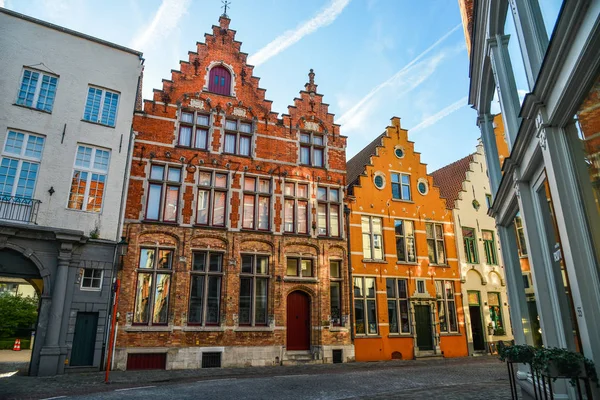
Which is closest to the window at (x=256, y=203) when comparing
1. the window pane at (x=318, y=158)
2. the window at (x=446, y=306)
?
the window pane at (x=318, y=158)

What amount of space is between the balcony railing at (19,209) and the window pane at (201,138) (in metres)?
6.09

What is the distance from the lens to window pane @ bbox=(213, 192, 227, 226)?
1586 cm

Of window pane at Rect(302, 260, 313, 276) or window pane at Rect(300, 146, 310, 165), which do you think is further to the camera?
window pane at Rect(300, 146, 310, 165)

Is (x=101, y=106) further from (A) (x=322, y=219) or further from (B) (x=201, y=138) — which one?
(A) (x=322, y=219)

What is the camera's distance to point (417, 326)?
1794 centimetres

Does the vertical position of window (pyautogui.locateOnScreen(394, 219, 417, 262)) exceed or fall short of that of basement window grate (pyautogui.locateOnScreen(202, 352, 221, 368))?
it exceeds it

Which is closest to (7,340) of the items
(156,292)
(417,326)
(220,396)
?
(156,292)

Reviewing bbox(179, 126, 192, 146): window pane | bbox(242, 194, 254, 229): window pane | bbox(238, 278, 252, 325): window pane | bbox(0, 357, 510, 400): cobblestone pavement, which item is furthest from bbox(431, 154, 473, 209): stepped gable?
bbox(179, 126, 192, 146): window pane

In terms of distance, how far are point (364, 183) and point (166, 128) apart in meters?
A: 9.30

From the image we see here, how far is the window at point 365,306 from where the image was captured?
17031 mm

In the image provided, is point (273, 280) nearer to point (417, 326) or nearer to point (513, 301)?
point (417, 326)

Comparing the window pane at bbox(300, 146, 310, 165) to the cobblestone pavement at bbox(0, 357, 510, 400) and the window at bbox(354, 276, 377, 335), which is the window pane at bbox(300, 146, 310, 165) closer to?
the window at bbox(354, 276, 377, 335)

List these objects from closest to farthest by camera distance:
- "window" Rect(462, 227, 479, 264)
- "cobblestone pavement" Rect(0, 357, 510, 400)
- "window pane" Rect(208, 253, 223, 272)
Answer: "cobblestone pavement" Rect(0, 357, 510, 400) < "window pane" Rect(208, 253, 223, 272) < "window" Rect(462, 227, 479, 264)

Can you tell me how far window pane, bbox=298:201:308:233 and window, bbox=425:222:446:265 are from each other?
652cm
